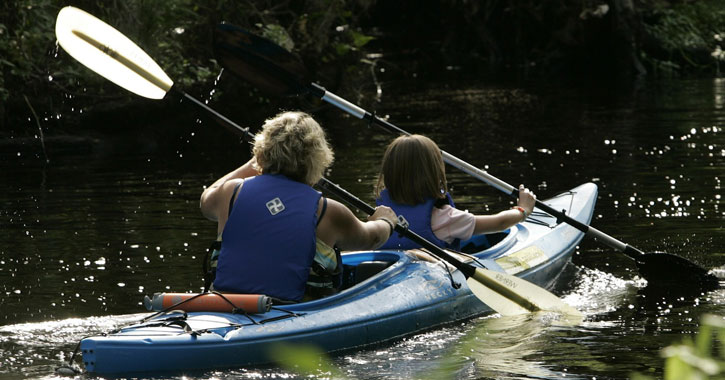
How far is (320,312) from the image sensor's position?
4086mm

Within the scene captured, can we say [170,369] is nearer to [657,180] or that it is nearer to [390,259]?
[390,259]

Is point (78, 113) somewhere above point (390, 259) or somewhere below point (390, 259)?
above

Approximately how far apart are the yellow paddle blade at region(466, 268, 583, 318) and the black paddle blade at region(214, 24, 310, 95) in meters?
1.81

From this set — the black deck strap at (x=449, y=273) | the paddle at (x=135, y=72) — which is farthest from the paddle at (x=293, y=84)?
the black deck strap at (x=449, y=273)

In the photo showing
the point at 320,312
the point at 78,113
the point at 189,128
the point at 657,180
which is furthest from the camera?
the point at 189,128

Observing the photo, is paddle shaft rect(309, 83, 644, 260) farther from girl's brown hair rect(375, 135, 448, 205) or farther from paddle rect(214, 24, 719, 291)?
girl's brown hair rect(375, 135, 448, 205)

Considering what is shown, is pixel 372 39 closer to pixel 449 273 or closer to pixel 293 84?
pixel 293 84

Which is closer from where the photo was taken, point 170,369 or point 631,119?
point 170,369

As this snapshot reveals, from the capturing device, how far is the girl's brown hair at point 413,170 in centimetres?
481

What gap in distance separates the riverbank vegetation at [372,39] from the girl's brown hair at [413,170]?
6.57 meters

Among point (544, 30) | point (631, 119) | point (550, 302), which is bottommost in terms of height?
point (550, 302)

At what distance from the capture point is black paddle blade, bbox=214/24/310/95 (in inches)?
226

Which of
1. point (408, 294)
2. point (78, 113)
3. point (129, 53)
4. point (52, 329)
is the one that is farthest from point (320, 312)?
point (78, 113)

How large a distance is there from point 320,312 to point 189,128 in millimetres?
10042
